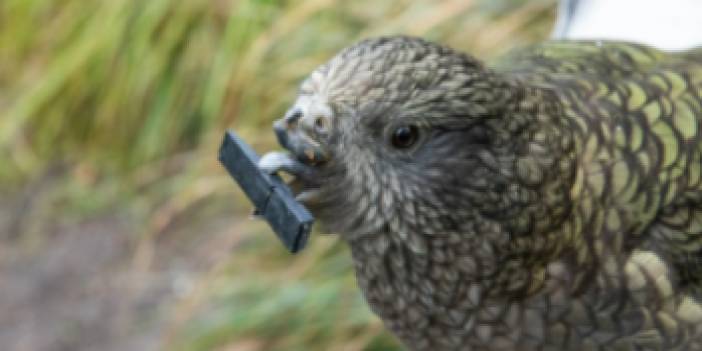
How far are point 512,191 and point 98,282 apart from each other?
2.52 meters

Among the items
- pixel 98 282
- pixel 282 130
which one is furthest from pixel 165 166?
pixel 282 130

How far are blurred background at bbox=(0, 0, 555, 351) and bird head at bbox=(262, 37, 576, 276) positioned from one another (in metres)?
1.22

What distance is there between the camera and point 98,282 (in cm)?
372

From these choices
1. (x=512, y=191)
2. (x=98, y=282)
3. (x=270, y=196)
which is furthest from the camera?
(x=98, y=282)

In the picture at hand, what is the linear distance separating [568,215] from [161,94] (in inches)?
96.5

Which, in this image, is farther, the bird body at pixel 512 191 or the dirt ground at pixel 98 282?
the dirt ground at pixel 98 282

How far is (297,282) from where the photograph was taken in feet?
9.27

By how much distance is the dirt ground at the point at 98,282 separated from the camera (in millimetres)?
3547

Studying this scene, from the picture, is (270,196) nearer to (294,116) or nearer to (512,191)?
(294,116)

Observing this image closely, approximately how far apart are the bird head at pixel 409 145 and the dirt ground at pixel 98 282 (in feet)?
6.31

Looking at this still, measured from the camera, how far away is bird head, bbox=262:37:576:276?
143cm

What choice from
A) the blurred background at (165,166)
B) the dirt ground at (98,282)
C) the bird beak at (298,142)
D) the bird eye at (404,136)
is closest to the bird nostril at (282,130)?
the bird beak at (298,142)

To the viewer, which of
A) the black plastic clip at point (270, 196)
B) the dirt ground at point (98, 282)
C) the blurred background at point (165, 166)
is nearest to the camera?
the black plastic clip at point (270, 196)

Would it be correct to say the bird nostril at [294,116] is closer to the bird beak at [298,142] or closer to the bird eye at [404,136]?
the bird beak at [298,142]
